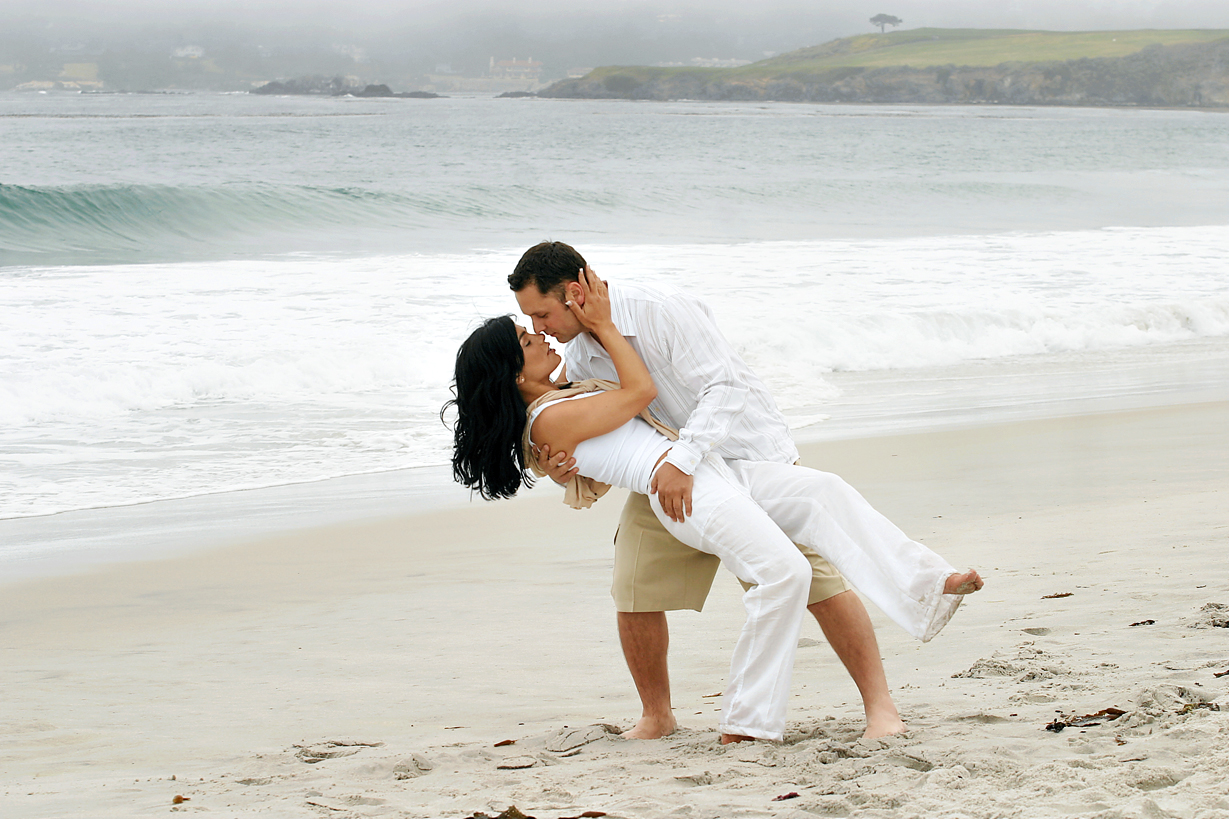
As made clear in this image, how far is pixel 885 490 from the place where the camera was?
6.37 meters

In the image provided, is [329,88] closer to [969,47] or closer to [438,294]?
[969,47]

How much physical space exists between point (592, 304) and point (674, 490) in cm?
56

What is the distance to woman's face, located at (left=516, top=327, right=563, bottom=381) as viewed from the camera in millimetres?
3131

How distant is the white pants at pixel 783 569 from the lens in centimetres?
284

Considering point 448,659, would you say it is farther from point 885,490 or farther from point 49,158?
point 49,158

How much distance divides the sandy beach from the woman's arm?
0.91 metres

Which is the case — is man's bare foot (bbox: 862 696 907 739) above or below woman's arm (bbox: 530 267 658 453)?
below

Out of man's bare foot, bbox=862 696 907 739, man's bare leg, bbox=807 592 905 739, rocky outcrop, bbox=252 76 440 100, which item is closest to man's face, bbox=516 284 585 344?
man's bare leg, bbox=807 592 905 739

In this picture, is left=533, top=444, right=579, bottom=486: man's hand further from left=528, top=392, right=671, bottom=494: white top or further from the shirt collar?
the shirt collar

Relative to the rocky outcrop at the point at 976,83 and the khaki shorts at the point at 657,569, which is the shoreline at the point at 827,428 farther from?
the rocky outcrop at the point at 976,83

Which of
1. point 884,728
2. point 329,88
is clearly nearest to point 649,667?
point 884,728

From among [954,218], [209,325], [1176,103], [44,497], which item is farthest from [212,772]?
[1176,103]

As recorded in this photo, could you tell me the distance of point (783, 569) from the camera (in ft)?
9.30

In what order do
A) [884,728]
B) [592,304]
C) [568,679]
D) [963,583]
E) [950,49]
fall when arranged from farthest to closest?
[950,49] → [568,679] → [592,304] → [884,728] → [963,583]
